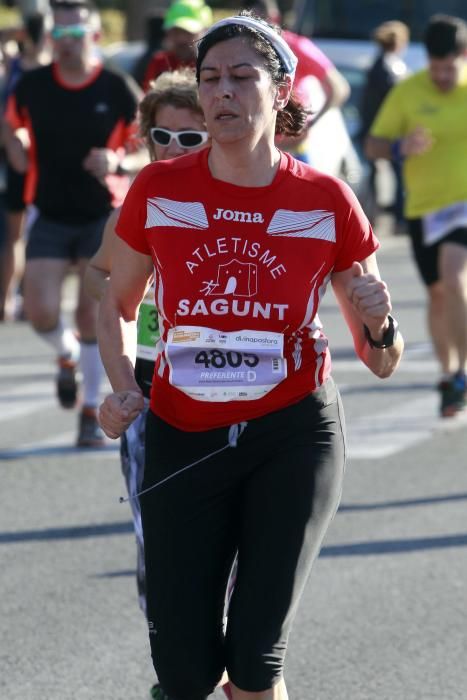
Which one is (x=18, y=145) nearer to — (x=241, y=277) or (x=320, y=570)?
(x=320, y=570)

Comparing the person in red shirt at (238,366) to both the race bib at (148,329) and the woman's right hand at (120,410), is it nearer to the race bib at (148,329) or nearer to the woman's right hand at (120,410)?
the woman's right hand at (120,410)

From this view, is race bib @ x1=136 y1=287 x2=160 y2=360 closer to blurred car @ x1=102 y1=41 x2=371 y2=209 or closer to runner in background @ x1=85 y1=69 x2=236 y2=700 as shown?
runner in background @ x1=85 y1=69 x2=236 y2=700

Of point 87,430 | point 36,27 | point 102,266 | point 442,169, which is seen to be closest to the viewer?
point 102,266

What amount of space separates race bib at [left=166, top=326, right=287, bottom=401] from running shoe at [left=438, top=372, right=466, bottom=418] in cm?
553

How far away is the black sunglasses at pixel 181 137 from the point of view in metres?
5.07

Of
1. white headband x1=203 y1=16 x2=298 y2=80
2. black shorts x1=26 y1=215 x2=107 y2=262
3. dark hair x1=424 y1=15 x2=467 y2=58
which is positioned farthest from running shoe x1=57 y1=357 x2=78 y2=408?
white headband x1=203 y1=16 x2=298 y2=80

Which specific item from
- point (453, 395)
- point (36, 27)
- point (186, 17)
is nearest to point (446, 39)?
point (453, 395)

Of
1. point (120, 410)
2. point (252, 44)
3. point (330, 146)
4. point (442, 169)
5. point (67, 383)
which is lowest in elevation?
point (67, 383)

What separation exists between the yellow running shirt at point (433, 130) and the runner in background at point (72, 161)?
1652 mm

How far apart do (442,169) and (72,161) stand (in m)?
2.22

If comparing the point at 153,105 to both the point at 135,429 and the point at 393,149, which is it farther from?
the point at 393,149

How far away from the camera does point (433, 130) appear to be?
31.3 ft

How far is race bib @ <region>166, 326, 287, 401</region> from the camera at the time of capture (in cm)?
399

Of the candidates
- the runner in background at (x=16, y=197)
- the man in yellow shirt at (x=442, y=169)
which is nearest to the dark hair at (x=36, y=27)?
the runner in background at (x=16, y=197)
